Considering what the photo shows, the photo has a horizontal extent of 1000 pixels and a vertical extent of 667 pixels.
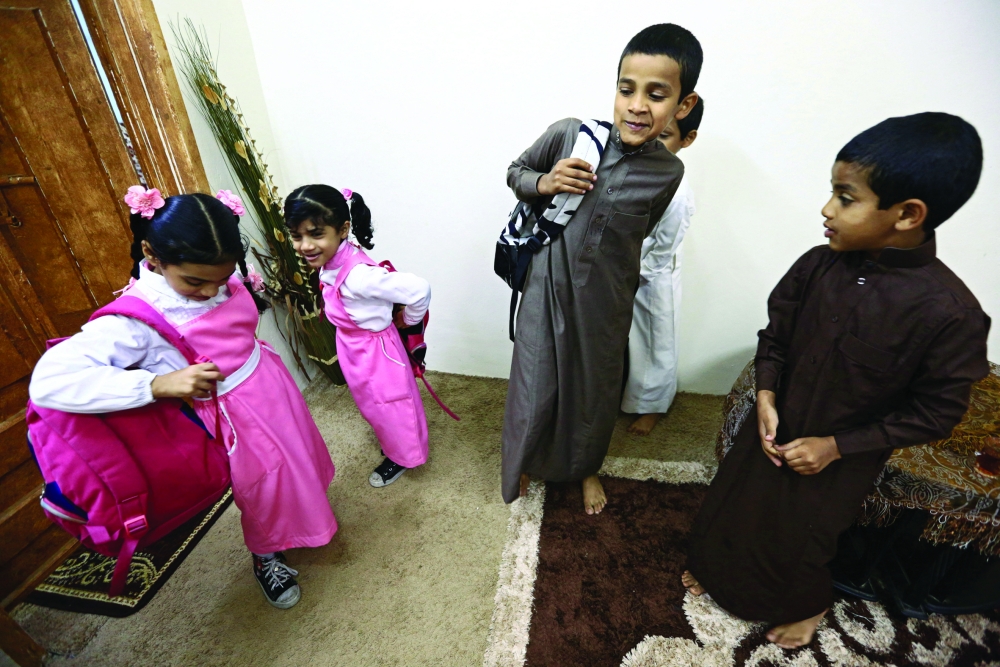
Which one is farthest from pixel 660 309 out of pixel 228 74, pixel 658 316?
pixel 228 74

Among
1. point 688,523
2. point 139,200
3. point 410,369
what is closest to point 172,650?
point 410,369

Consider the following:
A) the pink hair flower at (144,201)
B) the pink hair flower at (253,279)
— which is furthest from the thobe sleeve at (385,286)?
the pink hair flower at (144,201)

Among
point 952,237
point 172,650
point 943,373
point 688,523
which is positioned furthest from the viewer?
point 952,237

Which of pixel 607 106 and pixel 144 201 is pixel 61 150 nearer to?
pixel 144 201

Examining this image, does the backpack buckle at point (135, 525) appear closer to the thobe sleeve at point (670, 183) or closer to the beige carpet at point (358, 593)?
the beige carpet at point (358, 593)

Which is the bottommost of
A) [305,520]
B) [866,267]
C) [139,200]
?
[305,520]

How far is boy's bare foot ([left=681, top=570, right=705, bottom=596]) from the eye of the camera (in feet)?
4.25

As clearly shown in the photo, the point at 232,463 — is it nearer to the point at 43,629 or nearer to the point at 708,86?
the point at 43,629

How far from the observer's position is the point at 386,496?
1653mm

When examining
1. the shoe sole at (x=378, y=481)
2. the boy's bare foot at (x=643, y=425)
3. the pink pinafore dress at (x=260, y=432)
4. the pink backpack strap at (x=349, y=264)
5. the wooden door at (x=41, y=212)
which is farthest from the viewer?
the boy's bare foot at (x=643, y=425)

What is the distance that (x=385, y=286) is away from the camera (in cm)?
134

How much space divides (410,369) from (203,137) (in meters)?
1.14

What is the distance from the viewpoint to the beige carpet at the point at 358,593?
1.20 metres

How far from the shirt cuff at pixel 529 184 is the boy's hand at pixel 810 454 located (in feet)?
2.71
